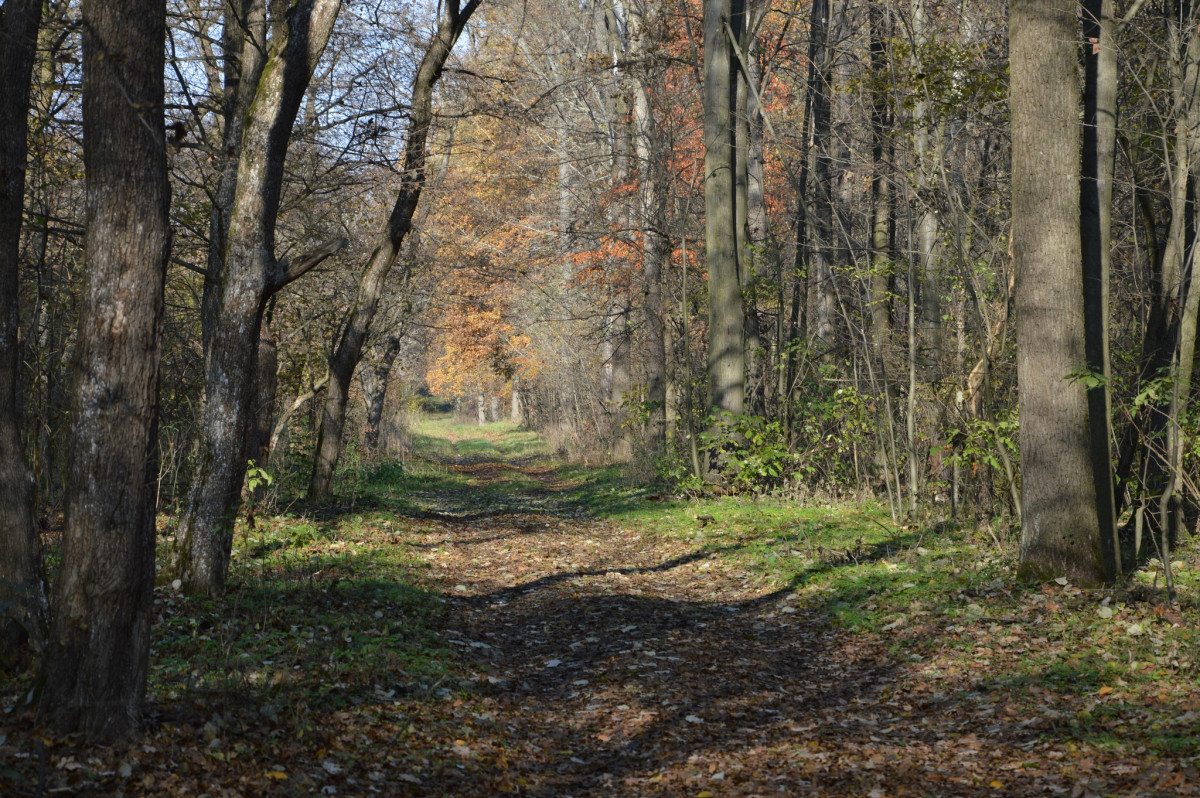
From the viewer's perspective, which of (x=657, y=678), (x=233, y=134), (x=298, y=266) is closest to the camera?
(x=657, y=678)

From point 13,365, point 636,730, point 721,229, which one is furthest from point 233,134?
point 636,730

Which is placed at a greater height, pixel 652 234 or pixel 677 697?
pixel 652 234

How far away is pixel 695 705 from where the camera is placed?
602 centimetres

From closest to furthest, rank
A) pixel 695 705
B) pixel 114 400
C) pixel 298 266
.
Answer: pixel 114 400
pixel 695 705
pixel 298 266

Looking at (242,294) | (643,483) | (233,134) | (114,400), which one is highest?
(233,134)

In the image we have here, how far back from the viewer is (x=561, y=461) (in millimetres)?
28344

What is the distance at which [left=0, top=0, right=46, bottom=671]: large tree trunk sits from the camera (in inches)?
205

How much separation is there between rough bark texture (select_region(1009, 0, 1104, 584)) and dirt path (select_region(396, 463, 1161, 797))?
197 cm

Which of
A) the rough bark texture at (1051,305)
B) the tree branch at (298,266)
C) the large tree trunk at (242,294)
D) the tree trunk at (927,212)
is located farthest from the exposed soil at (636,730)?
the tree trunk at (927,212)

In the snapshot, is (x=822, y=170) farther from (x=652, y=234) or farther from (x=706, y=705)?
(x=706, y=705)

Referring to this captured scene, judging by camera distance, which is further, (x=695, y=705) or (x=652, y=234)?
(x=652, y=234)

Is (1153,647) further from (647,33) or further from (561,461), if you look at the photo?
(561,461)

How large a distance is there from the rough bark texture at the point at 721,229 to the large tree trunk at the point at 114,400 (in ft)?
35.0

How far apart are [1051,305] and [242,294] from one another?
673 centimetres
